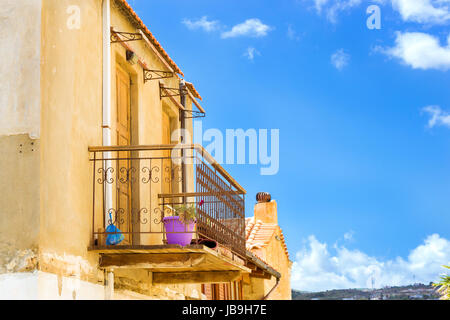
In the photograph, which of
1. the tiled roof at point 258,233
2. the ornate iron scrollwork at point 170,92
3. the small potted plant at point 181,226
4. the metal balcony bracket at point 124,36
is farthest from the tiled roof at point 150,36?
the tiled roof at point 258,233

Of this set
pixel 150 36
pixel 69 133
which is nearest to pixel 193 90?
pixel 150 36

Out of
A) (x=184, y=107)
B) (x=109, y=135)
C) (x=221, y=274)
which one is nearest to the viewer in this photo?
(x=109, y=135)

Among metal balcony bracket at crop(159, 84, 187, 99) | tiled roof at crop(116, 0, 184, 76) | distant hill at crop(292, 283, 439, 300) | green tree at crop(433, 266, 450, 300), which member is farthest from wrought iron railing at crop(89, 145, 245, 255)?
distant hill at crop(292, 283, 439, 300)

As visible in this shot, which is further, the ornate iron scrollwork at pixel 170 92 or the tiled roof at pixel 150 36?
the ornate iron scrollwork at pixel 170 92

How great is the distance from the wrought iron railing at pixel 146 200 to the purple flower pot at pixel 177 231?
2 cm

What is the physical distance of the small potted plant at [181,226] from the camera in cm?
932

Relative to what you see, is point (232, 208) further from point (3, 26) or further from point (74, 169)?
point (3, 26)

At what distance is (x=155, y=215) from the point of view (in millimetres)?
11320

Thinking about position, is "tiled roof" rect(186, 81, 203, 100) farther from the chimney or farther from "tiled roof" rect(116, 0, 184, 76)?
the chimney

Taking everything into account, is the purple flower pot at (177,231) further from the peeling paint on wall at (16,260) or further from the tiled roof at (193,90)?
the tiled roof at (193,90)

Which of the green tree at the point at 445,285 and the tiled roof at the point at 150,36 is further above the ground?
the tiled roof at the point at 150,36

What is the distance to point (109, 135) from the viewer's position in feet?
30.7
